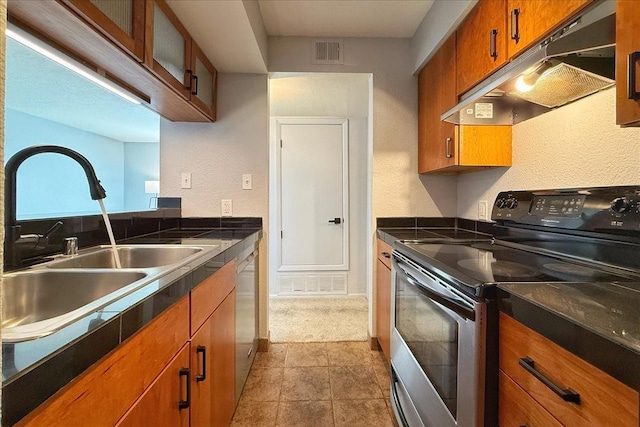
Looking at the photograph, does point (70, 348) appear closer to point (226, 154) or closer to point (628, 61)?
point (628, 61)

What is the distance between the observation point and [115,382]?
629 mm

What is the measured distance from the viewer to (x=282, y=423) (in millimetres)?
1685

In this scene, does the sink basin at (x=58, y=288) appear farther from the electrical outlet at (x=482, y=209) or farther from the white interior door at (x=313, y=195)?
the white interior door at (x=313, y=195)

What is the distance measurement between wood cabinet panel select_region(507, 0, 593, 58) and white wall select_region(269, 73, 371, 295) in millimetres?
1557

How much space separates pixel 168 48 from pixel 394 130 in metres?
1.57

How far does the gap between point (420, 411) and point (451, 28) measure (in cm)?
192

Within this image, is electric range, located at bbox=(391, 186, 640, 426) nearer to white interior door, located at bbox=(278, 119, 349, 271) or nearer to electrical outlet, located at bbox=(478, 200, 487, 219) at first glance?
electrical outlet, located at bbox=(478, 200, 487, 219)

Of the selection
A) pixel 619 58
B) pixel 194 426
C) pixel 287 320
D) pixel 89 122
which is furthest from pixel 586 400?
pixel 89 122

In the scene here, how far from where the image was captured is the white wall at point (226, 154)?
8.01 feet

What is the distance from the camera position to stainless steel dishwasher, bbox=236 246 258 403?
5.82 feet

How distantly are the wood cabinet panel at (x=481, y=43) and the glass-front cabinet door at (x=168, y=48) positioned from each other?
1479 mm

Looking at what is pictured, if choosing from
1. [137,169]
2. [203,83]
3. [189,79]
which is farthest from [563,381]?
[137,169]

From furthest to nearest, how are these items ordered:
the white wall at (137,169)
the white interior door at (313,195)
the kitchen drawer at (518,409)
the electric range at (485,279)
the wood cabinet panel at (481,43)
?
1. the white wall at (137,169)
2. the white interior door at (313,195)
3. the wood cabinet panel at (481,43)
4. the electric range at (485,279)
5. the kitchen drawer at (518,409)

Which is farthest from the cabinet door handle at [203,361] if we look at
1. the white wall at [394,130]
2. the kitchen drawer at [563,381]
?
the white wall at [394,130]
